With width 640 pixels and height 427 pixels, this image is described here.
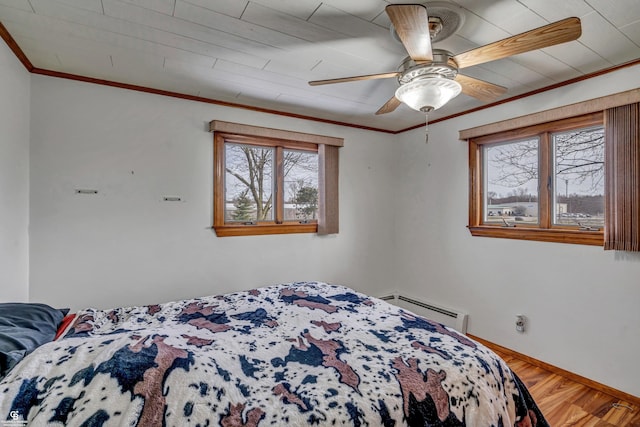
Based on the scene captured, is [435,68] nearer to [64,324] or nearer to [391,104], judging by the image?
[391,104]

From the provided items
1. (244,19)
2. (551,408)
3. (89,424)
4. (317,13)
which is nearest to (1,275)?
(89,424)

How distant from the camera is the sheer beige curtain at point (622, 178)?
2078 mm

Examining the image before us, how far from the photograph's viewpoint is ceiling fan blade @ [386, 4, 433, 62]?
47.8 inches

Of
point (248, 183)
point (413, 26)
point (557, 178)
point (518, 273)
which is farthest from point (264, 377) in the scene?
point (557, 178)

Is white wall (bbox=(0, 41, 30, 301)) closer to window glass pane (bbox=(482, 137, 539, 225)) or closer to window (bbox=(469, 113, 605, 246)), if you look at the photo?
window (bbox=(469, 113, 605, 246))

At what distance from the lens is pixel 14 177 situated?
195cm

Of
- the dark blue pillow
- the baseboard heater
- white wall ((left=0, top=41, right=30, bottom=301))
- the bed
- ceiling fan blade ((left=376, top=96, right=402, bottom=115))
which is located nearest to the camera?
the bed

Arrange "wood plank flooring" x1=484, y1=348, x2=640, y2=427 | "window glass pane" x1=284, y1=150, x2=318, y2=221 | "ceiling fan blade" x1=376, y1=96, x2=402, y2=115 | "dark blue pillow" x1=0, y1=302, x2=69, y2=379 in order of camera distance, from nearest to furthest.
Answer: "dark blue pillow" x1=0, y1=302, x2=69, y2=379, "wood plank flooring" x1=484, y1=348, x2=640, y2=427, "ceiling fan blade" x1=376, y1=96, x2=402, y2=115, "window glass pane" x1=284, y1=150, x2=318, y2=221

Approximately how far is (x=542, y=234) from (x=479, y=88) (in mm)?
1444

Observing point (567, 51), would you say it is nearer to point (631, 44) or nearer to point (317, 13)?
point (631, 44)

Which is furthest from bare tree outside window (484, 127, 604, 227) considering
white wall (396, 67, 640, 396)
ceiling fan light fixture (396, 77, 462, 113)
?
ceiling fan light fixture (396, 77, 462, 113)

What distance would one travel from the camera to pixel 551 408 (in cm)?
211

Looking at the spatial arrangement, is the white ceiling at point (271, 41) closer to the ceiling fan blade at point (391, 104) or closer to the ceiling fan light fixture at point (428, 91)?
the ceiling fan blade at point (391, 104)

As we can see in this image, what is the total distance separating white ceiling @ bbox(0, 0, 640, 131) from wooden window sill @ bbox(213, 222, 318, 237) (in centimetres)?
120
